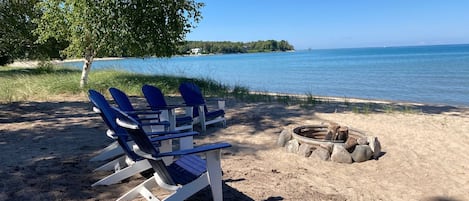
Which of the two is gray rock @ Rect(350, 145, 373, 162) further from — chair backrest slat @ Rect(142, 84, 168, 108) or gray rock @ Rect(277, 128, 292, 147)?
chair backrest slat @ Rect(142, 84, 168, 108)

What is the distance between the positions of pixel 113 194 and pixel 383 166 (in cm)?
321

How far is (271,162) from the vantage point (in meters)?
5.08

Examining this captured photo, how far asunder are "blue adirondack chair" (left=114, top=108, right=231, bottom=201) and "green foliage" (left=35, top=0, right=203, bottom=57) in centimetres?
842

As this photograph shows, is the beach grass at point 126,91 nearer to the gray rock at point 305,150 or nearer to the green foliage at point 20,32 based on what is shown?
the gray rock at point 305,150

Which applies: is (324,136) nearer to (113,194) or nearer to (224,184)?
(224,184)

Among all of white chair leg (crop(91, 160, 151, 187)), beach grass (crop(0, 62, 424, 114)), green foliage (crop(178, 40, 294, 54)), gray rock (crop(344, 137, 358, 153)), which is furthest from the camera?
green foliage (crop(178, 40, 294, 54))

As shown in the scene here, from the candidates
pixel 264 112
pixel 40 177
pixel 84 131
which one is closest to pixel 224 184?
pixel 40 177

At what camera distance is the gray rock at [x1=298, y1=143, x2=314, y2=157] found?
532cm

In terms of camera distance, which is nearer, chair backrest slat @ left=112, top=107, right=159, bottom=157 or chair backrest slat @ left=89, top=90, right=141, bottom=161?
chair backrest slat @ left=112, top=107, right=159, bottom=157

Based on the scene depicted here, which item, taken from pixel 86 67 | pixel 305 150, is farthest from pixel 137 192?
pixel 86 67

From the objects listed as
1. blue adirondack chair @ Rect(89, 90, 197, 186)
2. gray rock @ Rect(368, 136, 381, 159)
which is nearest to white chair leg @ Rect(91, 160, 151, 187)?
blue adirondack chair @ Rect(89, 90, 197, 186)

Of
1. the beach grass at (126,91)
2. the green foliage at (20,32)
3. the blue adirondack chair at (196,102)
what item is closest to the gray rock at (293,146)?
the blue adirondack chair at (196,102)

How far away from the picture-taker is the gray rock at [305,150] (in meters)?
5.32

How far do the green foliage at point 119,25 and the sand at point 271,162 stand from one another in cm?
388
